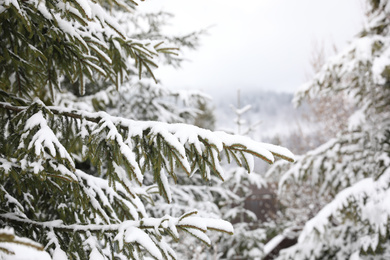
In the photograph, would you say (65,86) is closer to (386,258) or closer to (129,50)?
(129,50)

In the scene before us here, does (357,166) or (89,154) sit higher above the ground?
(89,154)

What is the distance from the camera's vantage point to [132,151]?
1646 millimetres

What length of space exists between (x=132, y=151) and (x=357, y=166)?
4502 millimetres

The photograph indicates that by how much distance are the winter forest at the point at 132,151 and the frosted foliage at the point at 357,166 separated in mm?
21

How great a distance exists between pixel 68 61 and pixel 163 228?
1329 mm

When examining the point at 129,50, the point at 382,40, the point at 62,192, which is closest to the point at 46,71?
the point at 129,50

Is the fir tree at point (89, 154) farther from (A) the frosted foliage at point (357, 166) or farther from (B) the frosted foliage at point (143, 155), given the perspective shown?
(A) the frosted foliage at point (357, 166)

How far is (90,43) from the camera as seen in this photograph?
1991 mm

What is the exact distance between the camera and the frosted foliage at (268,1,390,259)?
12.2ft

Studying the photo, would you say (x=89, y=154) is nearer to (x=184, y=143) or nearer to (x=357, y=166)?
(x=184, y=143)

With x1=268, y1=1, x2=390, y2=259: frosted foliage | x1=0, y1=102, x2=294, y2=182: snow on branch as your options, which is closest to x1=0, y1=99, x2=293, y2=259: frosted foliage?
x1=0, y1=102, x2=294, y2=182: snow on branch

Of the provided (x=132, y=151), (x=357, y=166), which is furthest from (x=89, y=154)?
(x=357, y=166)

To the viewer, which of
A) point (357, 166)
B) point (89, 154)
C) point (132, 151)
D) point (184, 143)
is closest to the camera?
point (184, 143)

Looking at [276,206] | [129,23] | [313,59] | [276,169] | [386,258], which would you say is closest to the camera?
[386,258]
